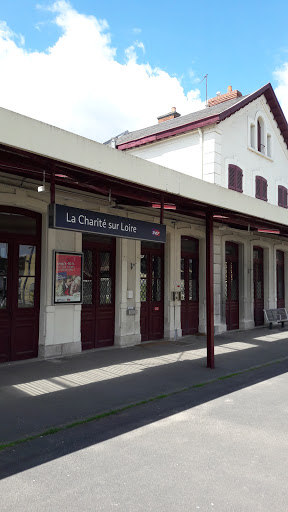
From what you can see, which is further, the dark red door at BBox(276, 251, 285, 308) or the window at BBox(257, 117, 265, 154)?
the dark red door at BBox(276, 251, 285, 308)

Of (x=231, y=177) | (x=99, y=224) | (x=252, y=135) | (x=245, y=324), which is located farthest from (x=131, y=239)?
(x=252, y=135)

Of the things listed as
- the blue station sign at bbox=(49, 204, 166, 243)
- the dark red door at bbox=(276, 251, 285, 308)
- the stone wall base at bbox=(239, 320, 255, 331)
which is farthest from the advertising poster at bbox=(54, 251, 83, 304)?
the dark red door at bbox=(276, 251, 285, 308)

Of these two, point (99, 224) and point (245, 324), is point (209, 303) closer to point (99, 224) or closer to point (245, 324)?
point (99, 224)

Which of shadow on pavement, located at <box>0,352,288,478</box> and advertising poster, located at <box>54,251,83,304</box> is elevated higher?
advertising poster, located at <box>54,251,83,304</box>

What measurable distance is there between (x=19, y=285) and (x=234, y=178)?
8713 millimetres

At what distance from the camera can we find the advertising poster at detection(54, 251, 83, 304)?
7.99 metres

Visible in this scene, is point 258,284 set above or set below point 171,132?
below

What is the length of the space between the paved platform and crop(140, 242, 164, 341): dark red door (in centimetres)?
52

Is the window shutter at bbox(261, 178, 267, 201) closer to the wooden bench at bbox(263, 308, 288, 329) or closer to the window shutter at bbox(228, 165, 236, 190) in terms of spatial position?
the window shutter at bbox(228, 165, 236, 190)

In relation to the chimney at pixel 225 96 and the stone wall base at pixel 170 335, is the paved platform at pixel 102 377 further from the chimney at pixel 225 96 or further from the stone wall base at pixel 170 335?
the chimney at pixel 225 96

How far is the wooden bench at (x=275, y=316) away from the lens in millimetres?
13930

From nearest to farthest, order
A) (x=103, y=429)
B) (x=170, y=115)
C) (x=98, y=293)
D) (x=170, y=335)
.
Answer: (x=103, y=429) < (x=98, y=293) < (x=170, y=335) < (x=170, y=115)

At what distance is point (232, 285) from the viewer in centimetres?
1356

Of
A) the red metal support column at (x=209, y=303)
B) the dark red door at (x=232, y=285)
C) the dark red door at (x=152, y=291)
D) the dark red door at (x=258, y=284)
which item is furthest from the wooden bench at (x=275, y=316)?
the red metal support column at (x=209, y=303)
